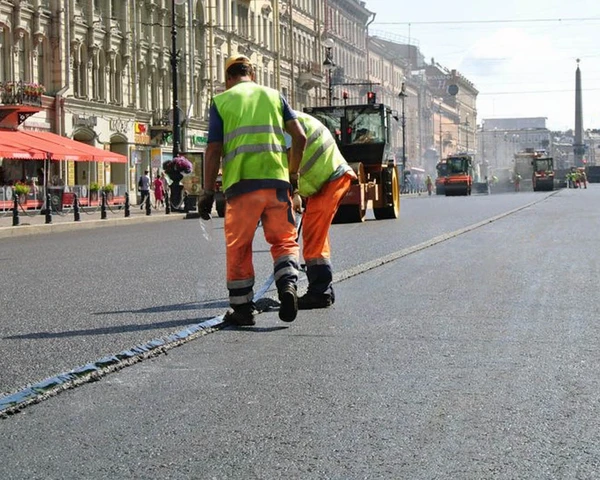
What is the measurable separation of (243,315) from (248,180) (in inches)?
34.7

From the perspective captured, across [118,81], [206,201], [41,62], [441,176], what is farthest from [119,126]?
[206,201]

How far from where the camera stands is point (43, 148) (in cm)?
3594

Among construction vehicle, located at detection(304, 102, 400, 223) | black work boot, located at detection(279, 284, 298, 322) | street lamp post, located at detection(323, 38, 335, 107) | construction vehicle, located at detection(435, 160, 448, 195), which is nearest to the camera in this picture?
black work boot, located at detection(279, 284, 298, 322)

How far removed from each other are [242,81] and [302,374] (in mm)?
2836

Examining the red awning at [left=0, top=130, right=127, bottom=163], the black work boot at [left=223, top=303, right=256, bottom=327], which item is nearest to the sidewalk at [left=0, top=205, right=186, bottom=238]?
the red awning at [left=0, top=130, right=127, bottom=163]

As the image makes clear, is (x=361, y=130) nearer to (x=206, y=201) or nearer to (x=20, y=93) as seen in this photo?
(x=20, y=93)

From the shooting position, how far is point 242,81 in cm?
809

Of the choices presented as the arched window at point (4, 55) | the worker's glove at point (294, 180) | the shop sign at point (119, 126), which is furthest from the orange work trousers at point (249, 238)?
the shop sign at point (119, 126)

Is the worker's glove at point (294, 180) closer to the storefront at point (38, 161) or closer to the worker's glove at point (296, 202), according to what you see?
the worker's glove at point (296, 202)

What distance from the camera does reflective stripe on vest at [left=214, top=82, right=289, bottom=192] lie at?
787cm

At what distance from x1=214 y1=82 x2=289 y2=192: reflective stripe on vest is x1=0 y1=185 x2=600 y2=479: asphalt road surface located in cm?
101

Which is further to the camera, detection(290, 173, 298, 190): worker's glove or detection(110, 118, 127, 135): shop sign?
detection(110, 118, 127, 135): shop sign

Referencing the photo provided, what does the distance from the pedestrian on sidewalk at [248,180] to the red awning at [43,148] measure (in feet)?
85.9

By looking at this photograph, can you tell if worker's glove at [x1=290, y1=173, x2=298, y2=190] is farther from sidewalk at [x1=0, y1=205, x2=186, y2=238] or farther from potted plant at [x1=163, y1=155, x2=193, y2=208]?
potted plant at [x1=163, y1=155, x2=193, y2=208]
